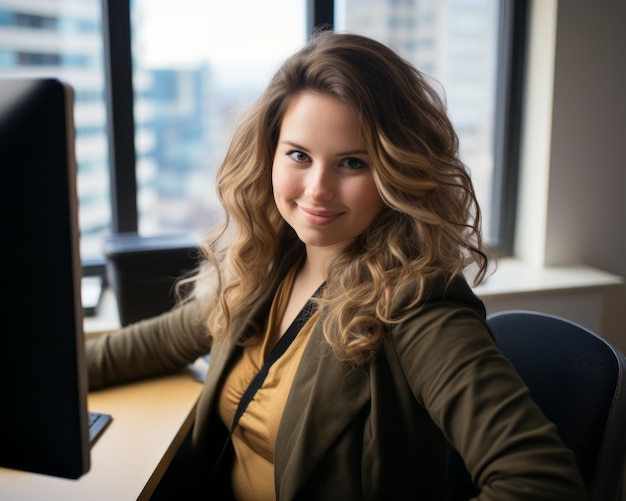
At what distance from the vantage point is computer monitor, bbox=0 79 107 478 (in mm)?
624

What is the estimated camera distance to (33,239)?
25.1 inches

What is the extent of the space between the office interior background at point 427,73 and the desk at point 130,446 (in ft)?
2.53

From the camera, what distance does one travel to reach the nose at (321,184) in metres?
1.07

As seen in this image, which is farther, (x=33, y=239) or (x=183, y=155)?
(x=183, y=155)

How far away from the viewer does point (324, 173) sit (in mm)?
1074

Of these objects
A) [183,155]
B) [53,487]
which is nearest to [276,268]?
[53,487]

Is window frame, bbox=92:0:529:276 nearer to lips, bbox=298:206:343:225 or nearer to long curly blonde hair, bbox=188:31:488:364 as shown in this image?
long curly blonde hair, bbox=188:31:488:364

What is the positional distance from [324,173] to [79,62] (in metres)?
1.43

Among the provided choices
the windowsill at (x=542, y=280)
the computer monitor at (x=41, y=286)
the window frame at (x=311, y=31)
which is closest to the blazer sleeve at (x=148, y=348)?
the computer monitor at (x=41, y=286)

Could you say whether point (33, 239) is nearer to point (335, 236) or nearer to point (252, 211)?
point (335, 236)

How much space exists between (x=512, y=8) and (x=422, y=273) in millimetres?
1785

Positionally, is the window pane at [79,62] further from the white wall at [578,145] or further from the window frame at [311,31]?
the white wall at [578,145]

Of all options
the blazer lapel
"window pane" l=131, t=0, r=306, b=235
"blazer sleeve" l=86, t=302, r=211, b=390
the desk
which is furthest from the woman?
"window pane" l=131, t=0, r=306, b=235

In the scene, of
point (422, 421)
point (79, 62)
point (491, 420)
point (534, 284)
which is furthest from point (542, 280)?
point (79, 62)
